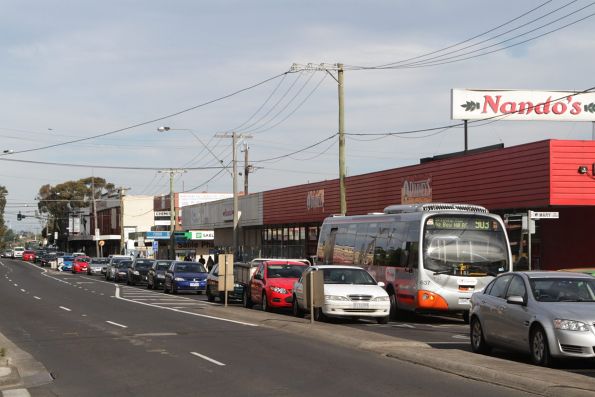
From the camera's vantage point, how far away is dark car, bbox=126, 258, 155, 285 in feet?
165

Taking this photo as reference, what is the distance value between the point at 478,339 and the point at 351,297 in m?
7.20

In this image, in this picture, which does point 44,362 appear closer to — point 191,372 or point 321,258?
point 191,372

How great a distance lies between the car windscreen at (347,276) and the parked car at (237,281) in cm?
608

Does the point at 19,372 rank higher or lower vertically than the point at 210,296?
higher

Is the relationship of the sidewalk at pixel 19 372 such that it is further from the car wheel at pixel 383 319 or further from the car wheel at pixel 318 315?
the car wheel at pixel 383 319

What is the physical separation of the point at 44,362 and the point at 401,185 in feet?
81.8

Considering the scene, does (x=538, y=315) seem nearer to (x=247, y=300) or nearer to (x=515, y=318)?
(x=515, y=318)

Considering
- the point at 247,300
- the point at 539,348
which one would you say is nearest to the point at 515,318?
the point at 539,348

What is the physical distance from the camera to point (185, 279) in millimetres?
40469

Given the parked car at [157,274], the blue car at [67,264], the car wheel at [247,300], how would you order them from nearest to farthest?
the car wheel at [247,300] < the parked car at [157,274] < the blue car at [67,264]

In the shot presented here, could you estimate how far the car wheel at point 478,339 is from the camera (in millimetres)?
14920

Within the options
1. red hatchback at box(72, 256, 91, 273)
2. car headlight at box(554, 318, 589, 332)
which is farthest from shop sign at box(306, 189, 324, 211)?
red hatchback at box(72, 256, 91, 273)

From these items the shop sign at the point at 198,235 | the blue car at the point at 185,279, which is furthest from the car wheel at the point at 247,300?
the shop sign at the point at 198,235

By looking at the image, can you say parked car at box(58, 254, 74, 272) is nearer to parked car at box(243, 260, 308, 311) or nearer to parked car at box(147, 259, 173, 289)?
parked car at box(147, 259, 173, 289)
